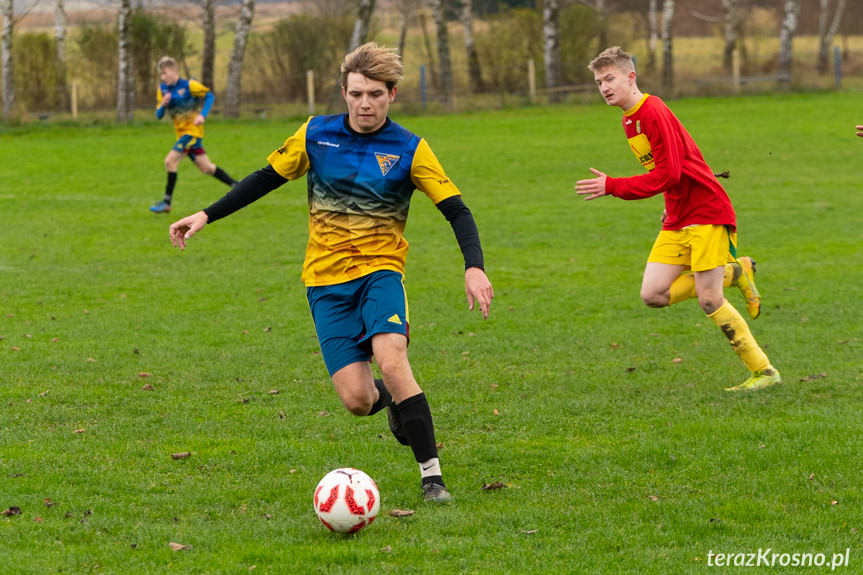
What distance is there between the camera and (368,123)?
5598 mm

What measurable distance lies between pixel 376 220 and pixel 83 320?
611cm

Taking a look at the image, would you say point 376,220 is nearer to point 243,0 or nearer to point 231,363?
point 231,363

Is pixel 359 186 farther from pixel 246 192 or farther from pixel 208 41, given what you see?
pixel 208 41

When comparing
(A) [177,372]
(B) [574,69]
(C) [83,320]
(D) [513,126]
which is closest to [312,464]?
(A) [177,372]

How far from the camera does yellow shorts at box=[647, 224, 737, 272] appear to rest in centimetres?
780

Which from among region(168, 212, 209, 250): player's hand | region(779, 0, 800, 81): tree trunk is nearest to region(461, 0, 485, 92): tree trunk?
region(779, 0, 800, 81): tree trunk

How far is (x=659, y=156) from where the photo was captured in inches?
294

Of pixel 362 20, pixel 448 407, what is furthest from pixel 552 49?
pixel 448 407

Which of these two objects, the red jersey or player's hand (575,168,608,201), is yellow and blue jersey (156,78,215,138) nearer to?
the red jersey

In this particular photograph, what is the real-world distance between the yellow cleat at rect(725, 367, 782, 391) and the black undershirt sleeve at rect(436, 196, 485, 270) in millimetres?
3283

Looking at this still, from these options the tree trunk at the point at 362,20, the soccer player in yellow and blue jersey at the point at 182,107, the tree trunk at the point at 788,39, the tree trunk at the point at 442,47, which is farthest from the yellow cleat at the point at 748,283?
the tree trunk at the point at 788,39

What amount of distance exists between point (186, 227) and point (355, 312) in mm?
1003

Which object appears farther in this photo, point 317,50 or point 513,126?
point 317,50

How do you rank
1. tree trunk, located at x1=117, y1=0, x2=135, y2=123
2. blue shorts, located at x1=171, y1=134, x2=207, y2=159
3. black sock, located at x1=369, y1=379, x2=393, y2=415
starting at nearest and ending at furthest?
Result: black sock, located at x1=369, y1=379, x2=393, y2=415 → blue shorts, located at x1=171, y1=134, x2=207, y2=159 → tree trunk, located at x1=117, y1=0, x2=135, y2=123
